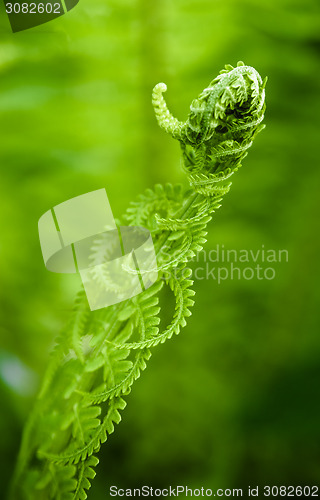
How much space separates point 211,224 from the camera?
1.71 feet

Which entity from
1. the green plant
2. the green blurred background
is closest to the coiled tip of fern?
the green plant

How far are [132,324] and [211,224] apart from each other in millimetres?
182

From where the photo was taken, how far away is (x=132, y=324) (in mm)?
393

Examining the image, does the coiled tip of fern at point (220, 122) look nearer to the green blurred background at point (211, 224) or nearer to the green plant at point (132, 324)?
the green plant at point (132, 324)

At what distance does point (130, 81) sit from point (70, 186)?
141mm

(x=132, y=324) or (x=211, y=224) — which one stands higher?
(x=211, y=224)

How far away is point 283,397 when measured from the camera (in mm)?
516

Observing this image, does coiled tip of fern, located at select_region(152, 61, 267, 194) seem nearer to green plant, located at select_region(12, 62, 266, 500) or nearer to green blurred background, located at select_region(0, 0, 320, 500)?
green plant, located at select_region(12, 62, 266, 500)

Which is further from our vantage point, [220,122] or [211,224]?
[211,224]

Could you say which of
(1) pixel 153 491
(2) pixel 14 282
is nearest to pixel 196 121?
(2) pixel 14 282

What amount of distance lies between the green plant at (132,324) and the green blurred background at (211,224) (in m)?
0.08

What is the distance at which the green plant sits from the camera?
1.17 ft

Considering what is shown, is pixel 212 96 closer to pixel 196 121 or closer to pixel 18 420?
pixel 196 121

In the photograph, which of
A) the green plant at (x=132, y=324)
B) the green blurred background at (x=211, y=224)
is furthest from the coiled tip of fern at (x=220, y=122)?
the green blurred background at (x=211, y=224)
